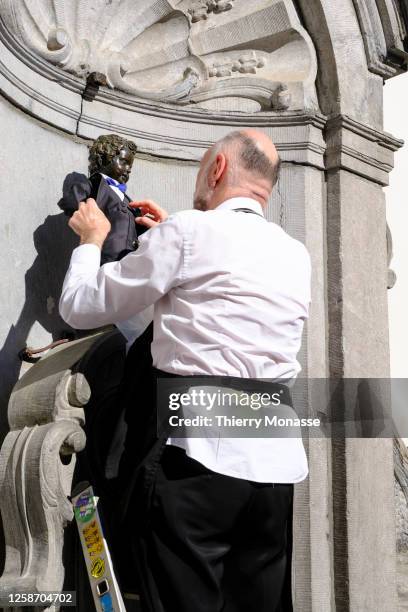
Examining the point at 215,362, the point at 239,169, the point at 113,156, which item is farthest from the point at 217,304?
the point at 113,156

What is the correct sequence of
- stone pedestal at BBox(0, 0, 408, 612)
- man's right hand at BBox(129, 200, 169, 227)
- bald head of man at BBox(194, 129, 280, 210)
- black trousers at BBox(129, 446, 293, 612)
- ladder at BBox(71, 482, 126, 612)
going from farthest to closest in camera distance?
stone pedestal at BBox(0, 0, 408, 612) < man's right hand at BBox(129, 200, 169, 227) < bald head of man at BBox(194, 129, 280, 210) < ladder at BBox(71, 482, 126, 612) < black trousers at BBox(129, 446, 293, 612)

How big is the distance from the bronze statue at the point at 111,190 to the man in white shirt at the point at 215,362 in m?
0.92

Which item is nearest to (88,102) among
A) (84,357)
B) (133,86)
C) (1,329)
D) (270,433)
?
(133,86)

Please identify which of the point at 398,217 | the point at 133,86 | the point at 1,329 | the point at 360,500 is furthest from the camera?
the point at 398,217

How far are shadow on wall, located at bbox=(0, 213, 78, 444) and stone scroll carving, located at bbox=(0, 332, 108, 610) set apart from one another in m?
0.52

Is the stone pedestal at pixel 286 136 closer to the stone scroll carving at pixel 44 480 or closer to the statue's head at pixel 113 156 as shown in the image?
the statue's head at pixel 113 156

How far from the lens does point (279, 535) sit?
6.95ft

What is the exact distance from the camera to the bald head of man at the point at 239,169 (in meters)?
2.29

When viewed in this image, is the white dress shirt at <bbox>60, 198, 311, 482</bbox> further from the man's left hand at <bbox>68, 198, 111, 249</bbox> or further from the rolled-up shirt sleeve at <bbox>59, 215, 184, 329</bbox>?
the man's left hand at <bbox>68, 198, 111, 249</bbox>

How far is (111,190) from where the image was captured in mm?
3207

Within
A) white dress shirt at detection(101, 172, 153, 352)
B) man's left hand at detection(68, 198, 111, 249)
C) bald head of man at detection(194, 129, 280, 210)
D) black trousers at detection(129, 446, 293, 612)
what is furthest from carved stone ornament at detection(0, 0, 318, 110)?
black trousers at detection(129, 446, 293, 612)

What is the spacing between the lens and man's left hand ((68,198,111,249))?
245 centimetres

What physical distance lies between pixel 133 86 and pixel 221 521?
7.05 feet

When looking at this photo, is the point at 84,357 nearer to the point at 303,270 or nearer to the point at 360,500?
the point at 303,270
